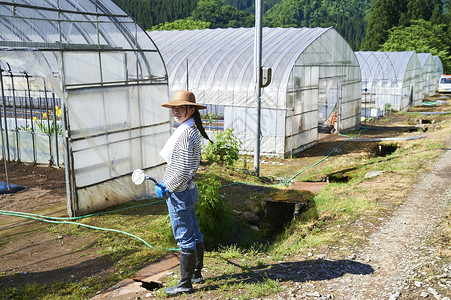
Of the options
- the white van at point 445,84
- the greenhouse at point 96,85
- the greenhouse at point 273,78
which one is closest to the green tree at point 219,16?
the white van at point 445,84

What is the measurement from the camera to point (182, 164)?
4695mm

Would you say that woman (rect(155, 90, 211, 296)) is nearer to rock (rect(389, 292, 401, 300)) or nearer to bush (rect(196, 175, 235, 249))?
bush (rect(196, 175, 235, 249))

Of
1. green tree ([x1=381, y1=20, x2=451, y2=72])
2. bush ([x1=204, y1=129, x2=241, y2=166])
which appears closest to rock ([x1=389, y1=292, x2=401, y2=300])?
bush ([x1=204, y1=129, x2=241, y2=166])

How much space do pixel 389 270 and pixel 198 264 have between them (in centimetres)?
242

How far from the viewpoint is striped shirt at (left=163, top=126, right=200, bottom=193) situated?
464 centimetres

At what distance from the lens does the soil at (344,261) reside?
4879mm

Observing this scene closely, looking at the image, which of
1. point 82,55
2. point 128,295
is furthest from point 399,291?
point 82,55

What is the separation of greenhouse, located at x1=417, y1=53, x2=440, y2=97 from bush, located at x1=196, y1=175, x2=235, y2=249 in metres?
33.7

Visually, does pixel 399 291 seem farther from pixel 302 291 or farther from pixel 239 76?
pixel 239 76

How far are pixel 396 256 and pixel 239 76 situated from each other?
12.2 meters

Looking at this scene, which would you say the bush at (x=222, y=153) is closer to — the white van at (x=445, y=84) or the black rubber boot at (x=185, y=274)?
the black rubber boot at (x=185, y=274)

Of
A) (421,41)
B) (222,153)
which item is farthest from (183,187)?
(421,41)

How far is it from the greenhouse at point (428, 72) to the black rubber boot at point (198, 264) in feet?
117

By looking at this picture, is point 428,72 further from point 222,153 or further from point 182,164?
point 182,164
